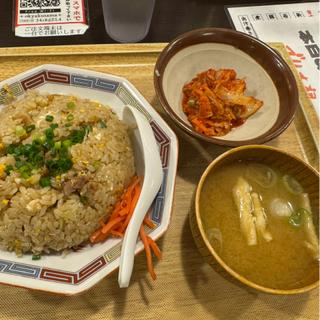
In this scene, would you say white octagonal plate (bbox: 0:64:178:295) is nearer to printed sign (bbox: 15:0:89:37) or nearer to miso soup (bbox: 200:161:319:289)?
miso soup (bbox: 200:161:319:289)

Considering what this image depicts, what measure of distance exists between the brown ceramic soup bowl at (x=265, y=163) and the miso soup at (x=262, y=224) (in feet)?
0.07

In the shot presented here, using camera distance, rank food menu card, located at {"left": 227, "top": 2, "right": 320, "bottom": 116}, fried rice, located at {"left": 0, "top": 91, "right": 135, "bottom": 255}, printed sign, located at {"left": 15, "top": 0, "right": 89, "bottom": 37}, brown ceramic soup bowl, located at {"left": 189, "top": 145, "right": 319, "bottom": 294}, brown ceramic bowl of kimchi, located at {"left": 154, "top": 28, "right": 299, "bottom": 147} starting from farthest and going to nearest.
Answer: food menu card, located at {"left": 227, "top": 2, "right": 320, "bottom": 116} → printed sign, located at {"left": 15, "top": 0, "right": 89, "bottom": 37} → brown ceramic bowl of kimchi, located at {"left": 154, "top": 28, "right": 299, "bottom": 147} → fried rice, located at {"left": 0, "top": 91, "right": 135, "bottom": 255} → brown ceramic soup bowl, located at {"left": 189, "top": 145, "right": 319, "bottom": 294}

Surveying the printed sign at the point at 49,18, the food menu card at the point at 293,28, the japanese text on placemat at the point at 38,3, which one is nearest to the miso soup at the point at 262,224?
the food menu card at the point at 293,28

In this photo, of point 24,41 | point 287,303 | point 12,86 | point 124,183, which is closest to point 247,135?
point 124,183

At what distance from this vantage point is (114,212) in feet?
5.26

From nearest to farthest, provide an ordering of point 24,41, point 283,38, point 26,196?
point 26,196 → point 24,41 → point 283,38

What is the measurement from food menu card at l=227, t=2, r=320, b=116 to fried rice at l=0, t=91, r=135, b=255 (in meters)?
1.55

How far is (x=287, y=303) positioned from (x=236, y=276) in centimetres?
43

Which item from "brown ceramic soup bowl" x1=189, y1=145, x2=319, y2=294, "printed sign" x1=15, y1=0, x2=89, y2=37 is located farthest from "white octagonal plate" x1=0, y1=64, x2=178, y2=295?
"printed sign" x1=15, y1=0, x2=89, y2=37

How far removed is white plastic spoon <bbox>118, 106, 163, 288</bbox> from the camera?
1375 millimetres

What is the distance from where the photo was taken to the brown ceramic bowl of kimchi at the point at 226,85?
6.15 ft

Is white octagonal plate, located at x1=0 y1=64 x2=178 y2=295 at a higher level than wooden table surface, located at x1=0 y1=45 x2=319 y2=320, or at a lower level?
higher

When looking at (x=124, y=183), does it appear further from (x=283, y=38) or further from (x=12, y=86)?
(x=283, y=38)

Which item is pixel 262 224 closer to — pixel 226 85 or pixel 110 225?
pixel 110 225
